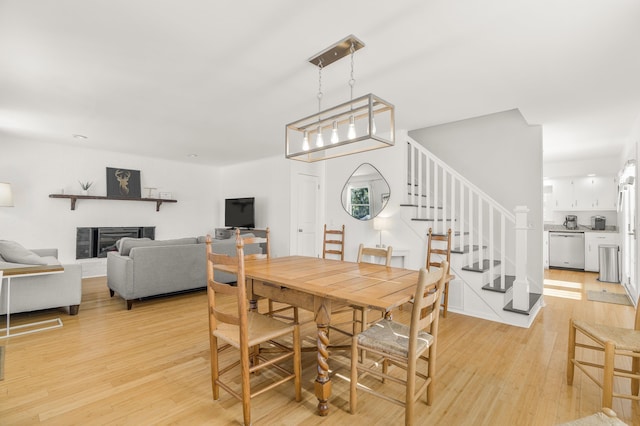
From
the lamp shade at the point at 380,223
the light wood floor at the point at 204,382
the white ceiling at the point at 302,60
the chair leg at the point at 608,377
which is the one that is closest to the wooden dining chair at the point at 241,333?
the light wood floor at the point at 204,382

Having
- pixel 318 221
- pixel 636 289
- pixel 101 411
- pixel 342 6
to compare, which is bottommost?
pixel 101 411

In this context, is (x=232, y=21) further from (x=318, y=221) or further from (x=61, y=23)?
(x=318, y=221)

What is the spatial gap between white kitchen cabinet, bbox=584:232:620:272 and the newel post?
447cm

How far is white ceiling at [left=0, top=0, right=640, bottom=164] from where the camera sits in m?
1.98

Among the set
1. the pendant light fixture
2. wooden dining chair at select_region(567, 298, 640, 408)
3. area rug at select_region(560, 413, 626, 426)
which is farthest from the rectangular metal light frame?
wooden dining chair at select_region(567, 298, 640, 408)

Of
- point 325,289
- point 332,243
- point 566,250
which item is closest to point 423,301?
point 325,289

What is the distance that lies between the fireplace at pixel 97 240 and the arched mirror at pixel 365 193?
4.94 metres

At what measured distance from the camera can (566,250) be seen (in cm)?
664

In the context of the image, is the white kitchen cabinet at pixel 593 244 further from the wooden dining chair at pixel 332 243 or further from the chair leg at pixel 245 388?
the chair leg at pixel 245 388

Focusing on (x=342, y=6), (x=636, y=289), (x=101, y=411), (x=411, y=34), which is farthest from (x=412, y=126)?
(x=101, y=411)

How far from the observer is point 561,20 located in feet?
6.65

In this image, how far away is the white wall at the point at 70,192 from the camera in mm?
5453

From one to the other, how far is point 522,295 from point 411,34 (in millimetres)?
2917

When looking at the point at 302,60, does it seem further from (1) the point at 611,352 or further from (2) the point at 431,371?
(1) the point at 611,352
